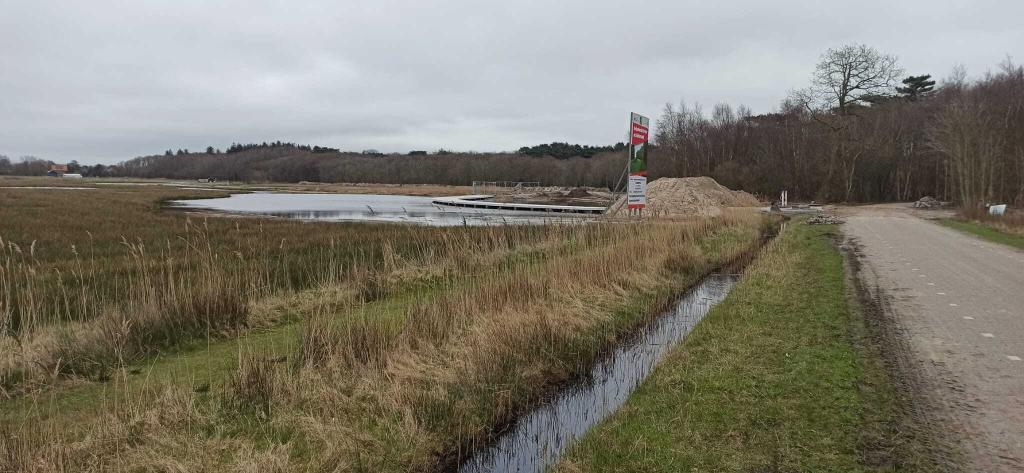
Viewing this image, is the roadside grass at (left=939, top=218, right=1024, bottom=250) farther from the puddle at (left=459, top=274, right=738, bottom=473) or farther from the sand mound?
the puddle at (left=459, top=274, right=738, bottom=473)

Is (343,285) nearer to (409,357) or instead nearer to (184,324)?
(184,324)

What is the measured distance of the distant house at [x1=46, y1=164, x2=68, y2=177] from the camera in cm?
14850

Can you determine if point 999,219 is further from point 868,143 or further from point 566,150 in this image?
point 566,150

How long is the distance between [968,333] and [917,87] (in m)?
60.7

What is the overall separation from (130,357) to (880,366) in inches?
308

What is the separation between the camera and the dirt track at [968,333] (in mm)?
3986

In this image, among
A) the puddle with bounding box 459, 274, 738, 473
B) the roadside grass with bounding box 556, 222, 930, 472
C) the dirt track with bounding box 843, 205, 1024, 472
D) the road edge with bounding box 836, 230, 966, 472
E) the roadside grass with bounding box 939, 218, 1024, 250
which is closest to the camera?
Result: the road edge with bounding box 836, 230, 966, 472

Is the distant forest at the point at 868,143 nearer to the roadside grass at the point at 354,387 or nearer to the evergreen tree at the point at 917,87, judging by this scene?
the evergreen tree at the point at 917,87

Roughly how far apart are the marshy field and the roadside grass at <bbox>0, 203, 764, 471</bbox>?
2 centimetres

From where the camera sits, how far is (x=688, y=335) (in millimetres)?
7184

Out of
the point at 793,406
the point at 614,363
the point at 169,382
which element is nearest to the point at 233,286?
the point at 169,382

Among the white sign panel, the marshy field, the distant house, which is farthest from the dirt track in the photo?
the distant house

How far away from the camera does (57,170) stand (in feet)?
504

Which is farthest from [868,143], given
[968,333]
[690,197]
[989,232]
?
[968,333]
